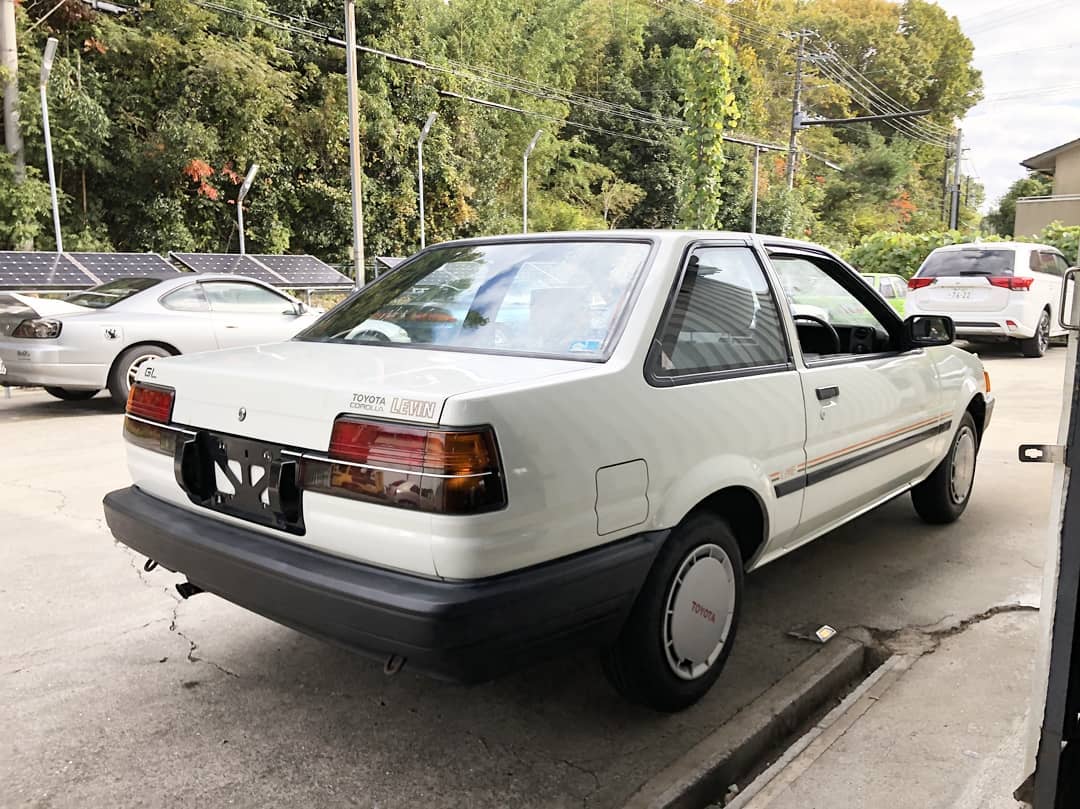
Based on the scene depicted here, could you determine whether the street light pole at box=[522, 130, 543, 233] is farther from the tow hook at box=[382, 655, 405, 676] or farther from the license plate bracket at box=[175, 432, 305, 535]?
the tow hook at box=[382, 655, 405, 676]

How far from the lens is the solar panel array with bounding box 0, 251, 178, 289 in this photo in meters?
11.5

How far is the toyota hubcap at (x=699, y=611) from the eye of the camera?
2.71 m

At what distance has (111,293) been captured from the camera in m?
9.01

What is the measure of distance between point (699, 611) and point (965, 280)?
38.4ft

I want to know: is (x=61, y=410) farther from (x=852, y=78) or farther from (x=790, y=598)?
(x=852, y=78)

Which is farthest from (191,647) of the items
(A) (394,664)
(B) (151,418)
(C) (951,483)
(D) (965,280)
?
(D) (965,280)

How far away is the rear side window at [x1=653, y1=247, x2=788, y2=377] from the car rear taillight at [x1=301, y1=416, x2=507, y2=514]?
746mm

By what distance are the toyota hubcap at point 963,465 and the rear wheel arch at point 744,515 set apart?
219 centimetres

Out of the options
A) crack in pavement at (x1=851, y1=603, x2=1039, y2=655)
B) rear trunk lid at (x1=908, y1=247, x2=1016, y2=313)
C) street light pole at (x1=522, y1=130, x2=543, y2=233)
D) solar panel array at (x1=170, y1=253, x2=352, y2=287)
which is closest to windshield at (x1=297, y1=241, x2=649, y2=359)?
crack in pavement at (x1=851, y1=603, x2=1039, y2=655)

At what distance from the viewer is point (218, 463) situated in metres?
2.62

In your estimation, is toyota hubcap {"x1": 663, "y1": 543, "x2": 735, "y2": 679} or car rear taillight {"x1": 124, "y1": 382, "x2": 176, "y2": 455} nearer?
toyota hubcap {"x1": 663, "y1": 543, "x2": 735, "y2": 679}

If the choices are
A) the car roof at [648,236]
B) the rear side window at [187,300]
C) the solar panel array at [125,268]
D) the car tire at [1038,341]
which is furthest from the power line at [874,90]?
the car roof at [648,236]

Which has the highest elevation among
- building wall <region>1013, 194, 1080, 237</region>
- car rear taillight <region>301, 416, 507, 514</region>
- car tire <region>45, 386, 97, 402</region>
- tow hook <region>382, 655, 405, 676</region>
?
building wall <region>1013, 194, 1080, 237</region>

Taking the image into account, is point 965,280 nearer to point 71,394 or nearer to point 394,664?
point 71,394
